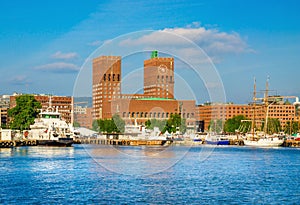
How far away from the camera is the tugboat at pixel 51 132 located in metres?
135

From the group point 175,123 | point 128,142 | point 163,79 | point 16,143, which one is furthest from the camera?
point 175,123

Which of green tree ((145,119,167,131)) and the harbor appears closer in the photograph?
the harbor

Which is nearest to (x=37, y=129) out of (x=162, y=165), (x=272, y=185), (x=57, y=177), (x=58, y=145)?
(x=58, y=145)

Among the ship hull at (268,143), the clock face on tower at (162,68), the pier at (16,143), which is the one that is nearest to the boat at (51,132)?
the pier at (16,143)

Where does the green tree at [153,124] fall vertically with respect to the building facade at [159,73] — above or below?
below

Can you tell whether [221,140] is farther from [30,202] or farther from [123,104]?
[30,202]

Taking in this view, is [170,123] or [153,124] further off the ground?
[170,123]

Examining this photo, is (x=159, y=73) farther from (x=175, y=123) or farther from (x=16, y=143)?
(x=175, y=123)

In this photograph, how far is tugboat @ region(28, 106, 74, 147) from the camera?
442 ft

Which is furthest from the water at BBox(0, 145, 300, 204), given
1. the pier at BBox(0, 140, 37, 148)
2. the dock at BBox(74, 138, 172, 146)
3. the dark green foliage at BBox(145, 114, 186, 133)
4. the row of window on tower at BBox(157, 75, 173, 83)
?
the dark green foliage at BBox(145, 114, 186, 133)

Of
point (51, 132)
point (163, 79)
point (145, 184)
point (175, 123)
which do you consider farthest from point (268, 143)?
point (145, 184)

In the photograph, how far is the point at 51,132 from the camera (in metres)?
140

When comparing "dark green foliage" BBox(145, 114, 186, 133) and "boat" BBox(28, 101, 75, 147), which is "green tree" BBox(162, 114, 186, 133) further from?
"boat" BBox(28, 101, 75, 147)

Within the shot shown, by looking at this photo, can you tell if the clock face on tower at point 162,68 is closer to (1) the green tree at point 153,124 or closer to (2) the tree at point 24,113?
(2) the tree at point 24,113
